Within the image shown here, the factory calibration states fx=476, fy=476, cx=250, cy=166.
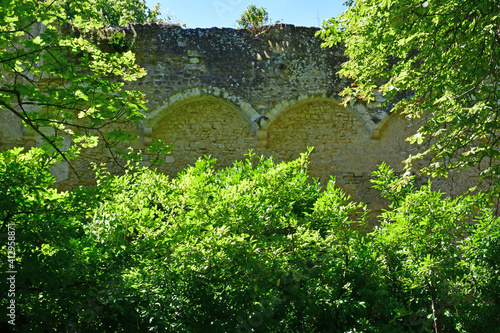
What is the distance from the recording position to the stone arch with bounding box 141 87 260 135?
25.0 feet

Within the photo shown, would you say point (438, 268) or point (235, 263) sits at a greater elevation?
point (235, 263)

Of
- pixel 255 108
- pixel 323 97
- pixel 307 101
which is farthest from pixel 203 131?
pixel 323 97

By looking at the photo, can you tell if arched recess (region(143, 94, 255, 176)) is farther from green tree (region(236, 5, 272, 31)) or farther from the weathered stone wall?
green tree (region(236, 5, 272, 31))

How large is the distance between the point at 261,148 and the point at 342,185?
4.73ft

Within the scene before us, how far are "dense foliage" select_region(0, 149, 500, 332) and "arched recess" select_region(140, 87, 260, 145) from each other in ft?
12.0

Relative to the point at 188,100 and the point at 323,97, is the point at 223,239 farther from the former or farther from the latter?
the point at 323,97

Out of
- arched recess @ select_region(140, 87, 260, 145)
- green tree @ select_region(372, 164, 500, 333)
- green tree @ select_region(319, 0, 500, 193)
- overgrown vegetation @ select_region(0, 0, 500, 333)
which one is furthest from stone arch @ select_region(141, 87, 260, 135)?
green tree @ select_region(372, 164, 500, 333)

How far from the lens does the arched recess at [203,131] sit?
25.3 ft

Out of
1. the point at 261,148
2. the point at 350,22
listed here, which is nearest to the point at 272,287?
the point at 350,22

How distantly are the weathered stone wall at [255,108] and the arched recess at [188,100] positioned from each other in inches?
0.6

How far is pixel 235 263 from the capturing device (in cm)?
324

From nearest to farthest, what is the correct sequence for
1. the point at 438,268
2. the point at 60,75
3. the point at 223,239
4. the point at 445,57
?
the point at 223,239
the point at 438,268
the point at 60,75
the point at 445,57

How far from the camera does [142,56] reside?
777 cm

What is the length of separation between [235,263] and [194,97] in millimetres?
4874
